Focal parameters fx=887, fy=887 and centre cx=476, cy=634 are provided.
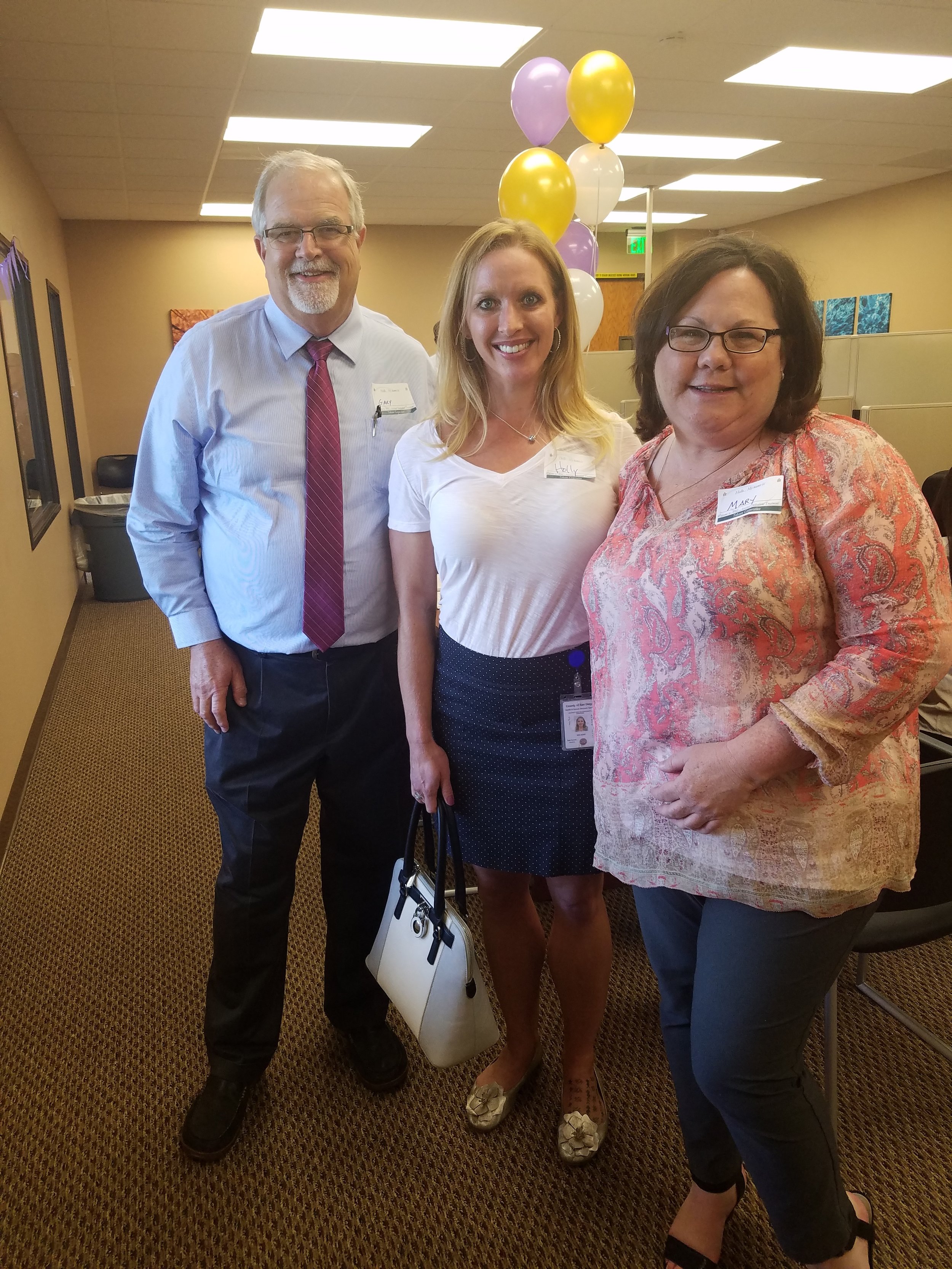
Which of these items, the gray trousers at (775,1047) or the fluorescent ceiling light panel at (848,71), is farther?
the fluorescent ceiling light panel at (848,71)

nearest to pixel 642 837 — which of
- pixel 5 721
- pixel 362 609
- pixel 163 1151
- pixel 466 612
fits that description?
pixel 466 612

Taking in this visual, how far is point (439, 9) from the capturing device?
386 centimetres

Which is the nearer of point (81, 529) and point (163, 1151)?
point (163, 1151)

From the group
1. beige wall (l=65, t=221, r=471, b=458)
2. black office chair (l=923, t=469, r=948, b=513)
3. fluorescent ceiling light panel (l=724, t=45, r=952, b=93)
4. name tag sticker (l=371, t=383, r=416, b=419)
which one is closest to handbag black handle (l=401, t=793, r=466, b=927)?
name tag sticker (l=371, t=383, r=416, b=419)

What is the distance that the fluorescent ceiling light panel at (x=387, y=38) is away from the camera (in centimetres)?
402

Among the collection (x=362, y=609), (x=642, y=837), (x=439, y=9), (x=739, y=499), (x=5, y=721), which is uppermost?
(x=439, y=9)

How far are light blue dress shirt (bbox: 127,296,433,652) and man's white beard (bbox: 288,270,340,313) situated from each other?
0.06 m

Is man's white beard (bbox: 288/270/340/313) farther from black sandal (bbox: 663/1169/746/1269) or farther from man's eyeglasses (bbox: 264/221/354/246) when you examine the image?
black sandal (bbox: 663/1169/746/1269)

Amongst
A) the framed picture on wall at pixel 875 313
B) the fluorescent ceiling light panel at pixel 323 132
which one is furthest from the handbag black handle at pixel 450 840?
the framed picture on wall at pixel 875 313

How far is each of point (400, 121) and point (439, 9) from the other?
1.77 m

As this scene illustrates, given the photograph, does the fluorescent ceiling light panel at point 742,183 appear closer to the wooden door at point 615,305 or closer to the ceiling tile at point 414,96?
the ceiling tile at point 414,96

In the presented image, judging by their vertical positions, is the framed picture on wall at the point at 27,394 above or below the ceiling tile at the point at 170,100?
below

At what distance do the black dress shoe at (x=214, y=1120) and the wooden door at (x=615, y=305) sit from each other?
32.0 feet

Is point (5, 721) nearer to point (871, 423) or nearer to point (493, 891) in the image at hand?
point (493, 891)
